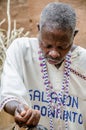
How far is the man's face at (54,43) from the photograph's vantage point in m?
2.95

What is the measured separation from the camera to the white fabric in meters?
3.16

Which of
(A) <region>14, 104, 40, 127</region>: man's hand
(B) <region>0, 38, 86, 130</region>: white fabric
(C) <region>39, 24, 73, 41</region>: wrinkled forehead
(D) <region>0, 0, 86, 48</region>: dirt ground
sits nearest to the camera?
(A) <region>14, 104, 40, 127</region>: man's hand

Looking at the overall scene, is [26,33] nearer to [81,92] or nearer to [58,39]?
[81,92]

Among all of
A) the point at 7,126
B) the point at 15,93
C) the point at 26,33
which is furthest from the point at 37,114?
the point at 26,33

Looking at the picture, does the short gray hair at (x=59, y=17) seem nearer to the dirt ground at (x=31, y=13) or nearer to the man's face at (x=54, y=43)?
the man's face at (x=54, y=43)

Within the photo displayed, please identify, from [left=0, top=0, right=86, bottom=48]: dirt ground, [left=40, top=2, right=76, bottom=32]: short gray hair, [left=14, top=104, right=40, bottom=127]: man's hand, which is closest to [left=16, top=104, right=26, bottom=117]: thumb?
[left=14, top=104, right=40, bottom=127]: man's hand

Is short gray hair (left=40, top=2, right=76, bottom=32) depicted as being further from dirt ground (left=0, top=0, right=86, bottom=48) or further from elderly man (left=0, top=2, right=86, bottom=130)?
dirt ground (left=0, top=0, right=86, bottom=48)

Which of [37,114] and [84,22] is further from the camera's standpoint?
[84,22]

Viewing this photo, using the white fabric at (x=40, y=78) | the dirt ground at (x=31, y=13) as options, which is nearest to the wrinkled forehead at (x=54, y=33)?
the white fabric at (x=40, y=78)

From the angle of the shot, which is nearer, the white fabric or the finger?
the finger

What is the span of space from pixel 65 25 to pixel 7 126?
1.60 m

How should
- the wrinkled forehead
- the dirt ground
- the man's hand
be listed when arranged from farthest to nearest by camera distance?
the dirt ground, the wrinkled forehead, the man's hand

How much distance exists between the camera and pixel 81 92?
3.35 metres

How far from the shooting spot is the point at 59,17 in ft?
9.76
